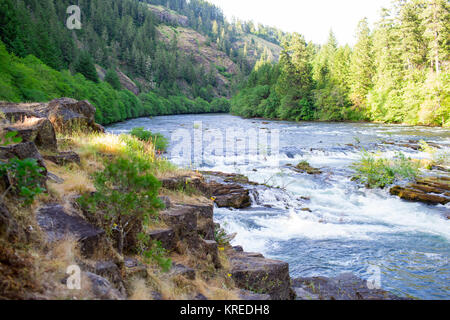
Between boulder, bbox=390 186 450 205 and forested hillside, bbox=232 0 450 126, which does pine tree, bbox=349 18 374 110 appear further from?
boulder, bbox=390 186 450 205

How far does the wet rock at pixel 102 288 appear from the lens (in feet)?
10.1

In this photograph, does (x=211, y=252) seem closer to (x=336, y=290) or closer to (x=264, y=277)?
(x=264, y=277)

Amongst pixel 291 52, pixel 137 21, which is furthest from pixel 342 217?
pixel 137 21

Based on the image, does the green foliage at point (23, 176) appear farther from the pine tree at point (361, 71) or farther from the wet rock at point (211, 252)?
the pine tree at point (361, 71)

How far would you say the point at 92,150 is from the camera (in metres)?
7.50

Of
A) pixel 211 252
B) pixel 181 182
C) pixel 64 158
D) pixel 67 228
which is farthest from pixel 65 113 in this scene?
pixel 211 252

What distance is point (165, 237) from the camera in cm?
519

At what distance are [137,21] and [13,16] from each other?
12534cm

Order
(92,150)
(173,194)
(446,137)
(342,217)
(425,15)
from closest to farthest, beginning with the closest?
Result: 1. (173,194)
2. (92,150)
3. (342,217)
4. (446,137)
5. (425,15)

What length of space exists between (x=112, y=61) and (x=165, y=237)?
102091 millimetres
